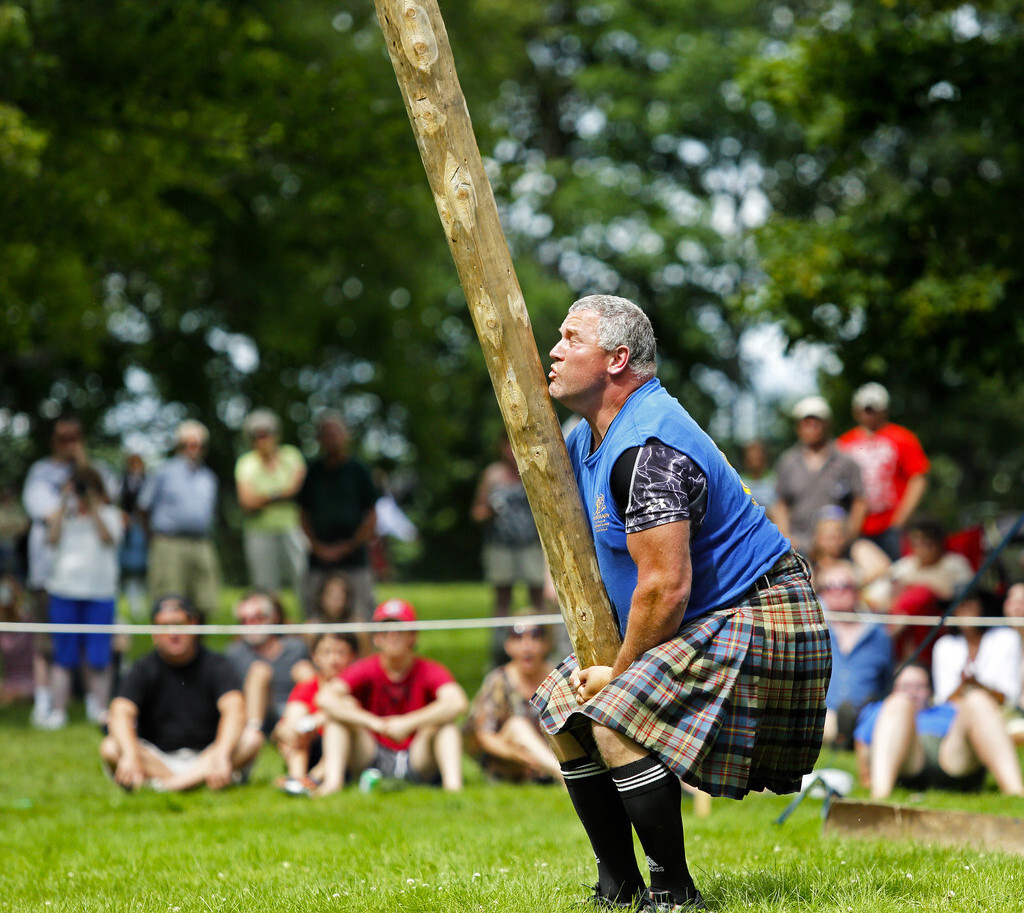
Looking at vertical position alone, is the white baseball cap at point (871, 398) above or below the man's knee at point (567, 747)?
above

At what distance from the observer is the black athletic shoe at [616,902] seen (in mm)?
3523

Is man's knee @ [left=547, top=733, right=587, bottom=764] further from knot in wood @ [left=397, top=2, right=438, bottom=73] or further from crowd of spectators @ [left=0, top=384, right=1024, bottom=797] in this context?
crowd of spectators @ [left=0, top=384, right=1024, bottom=797]

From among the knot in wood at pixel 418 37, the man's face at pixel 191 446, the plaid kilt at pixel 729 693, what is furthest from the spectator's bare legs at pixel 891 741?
the man's face at pixel 191 446

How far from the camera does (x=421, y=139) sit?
3637mm

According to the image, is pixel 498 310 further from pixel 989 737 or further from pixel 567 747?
pixel 989 737

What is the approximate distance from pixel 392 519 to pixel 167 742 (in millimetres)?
8742

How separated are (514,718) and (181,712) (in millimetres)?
1807

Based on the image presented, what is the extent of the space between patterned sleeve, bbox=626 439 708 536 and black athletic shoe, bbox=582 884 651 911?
Result: 1017mm

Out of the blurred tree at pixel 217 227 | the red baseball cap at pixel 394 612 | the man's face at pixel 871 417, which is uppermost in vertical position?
the blurred tree at pixel 217 227

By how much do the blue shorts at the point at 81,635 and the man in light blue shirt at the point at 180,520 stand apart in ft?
1.41

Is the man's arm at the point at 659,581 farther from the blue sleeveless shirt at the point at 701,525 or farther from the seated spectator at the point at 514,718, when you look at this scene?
the seated spectator at the point at 514,718

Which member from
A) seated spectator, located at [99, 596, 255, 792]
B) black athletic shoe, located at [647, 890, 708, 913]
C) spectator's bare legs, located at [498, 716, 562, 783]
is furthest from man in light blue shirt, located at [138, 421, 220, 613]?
black athletic shoe, located at [647, 890, 708, 913]

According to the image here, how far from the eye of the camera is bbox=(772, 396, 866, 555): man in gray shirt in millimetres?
9336

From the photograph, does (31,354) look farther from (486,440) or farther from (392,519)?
(486,440)
